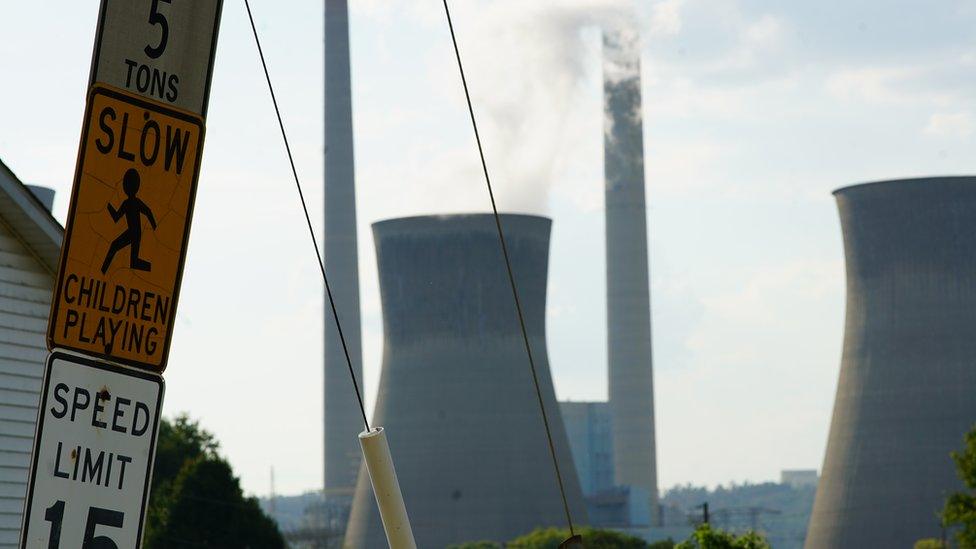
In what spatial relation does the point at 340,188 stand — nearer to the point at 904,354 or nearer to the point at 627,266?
the point at 627,266

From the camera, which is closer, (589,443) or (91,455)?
(91,455)

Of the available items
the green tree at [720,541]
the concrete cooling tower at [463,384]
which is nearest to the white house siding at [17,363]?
the green tree at [720,541]

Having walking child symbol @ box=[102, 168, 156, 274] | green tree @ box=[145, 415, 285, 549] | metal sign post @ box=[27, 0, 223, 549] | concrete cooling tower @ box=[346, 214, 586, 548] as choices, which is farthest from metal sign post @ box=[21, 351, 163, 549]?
concrete cooling tower @ box=[346, 214, 586, 548]

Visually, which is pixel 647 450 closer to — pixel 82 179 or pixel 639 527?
pixel 639 527

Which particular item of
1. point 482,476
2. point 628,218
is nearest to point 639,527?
point 628,218

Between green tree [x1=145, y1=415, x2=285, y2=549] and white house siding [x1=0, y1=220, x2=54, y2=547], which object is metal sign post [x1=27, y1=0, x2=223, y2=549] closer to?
white house siding [x1=0, y1=220, x2=54, y2=547]

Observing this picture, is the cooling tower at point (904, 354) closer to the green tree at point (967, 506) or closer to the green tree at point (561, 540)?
the green tree at point (561, 540)

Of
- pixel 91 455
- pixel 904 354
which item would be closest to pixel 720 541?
pixel 91 455

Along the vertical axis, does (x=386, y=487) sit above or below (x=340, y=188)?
below
